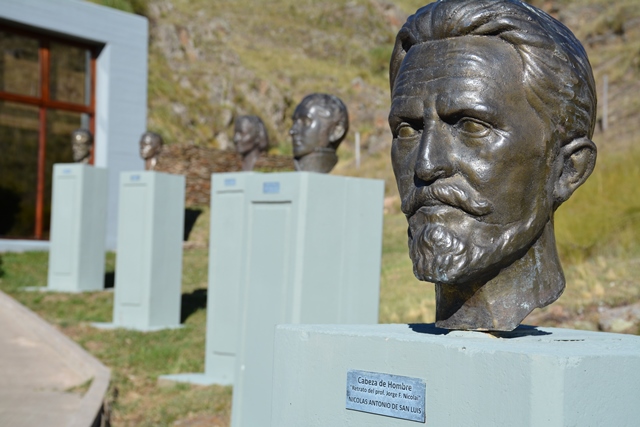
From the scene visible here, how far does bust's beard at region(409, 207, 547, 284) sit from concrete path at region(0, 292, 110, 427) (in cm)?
386

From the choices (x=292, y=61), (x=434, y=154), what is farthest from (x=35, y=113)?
(x=292, y=61)

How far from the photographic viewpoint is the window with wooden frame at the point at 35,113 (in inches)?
665

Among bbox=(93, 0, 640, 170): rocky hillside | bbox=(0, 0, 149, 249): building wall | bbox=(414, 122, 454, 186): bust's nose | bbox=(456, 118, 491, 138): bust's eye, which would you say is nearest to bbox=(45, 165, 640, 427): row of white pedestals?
bbox=(414, 122, 454, 186): bust's nose

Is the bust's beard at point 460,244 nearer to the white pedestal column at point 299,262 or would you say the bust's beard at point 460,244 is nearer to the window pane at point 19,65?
the white pedestal column at point 299,262

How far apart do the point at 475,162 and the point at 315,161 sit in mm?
4761

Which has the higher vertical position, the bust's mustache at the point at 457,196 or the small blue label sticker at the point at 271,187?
the small blue label sticker at the point at 271,187

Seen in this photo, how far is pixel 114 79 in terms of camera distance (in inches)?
704

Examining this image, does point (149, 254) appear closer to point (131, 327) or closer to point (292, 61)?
point (131, 327)

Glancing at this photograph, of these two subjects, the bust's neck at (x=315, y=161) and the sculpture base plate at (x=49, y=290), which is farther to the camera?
the sculpture base plate at (x=49, y=290)

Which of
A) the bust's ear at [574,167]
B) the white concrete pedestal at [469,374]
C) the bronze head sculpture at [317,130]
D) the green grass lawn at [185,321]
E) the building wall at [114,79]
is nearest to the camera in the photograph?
the white concrete pedestal at [469,374]

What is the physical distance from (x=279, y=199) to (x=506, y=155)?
3548 millimetres

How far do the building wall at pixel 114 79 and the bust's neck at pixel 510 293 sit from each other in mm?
14558

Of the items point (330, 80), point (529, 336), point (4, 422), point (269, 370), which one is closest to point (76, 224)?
point (4, 422)

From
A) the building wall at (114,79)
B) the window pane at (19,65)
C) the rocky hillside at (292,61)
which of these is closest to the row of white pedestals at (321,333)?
the window pane at (19,65)
